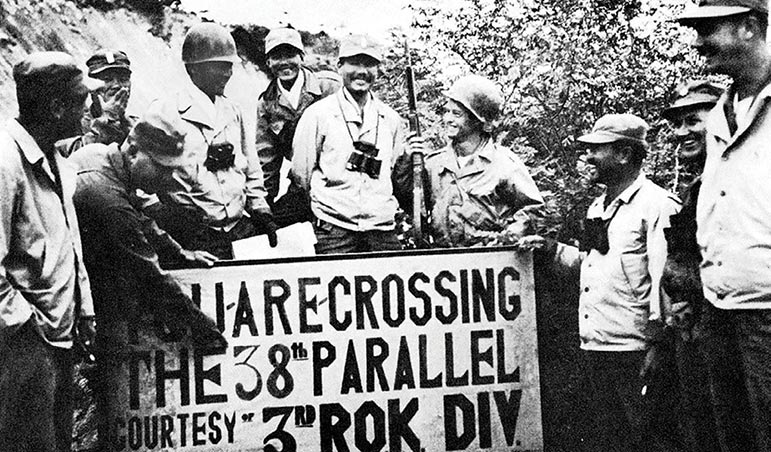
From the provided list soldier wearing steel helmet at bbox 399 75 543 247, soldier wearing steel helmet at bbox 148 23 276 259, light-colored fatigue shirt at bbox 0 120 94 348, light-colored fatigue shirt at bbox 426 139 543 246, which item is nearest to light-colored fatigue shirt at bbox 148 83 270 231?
soldier wearing steel helmet at bbox 148 23 276 259

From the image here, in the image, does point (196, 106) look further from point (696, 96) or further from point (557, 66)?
point (696, 96)

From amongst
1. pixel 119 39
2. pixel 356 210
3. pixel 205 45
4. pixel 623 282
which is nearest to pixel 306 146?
pixel 356 210

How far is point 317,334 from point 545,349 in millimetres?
1245

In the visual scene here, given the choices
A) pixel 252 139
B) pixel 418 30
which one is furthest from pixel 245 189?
pixel 418 30

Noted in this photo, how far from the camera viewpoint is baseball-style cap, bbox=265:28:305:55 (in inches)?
206

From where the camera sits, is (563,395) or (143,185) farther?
(563,395)

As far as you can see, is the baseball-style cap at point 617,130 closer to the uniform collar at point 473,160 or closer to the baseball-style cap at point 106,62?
the uniform collar at point 473,160

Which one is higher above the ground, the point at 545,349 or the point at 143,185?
the point at 143,185

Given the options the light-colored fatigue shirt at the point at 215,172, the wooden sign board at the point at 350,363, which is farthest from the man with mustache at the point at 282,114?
the wooden sign board at the point at 350,363

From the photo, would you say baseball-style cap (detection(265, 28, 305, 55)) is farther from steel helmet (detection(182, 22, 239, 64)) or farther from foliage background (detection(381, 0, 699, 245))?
foliage background (detection(381, 0, 699, 245))

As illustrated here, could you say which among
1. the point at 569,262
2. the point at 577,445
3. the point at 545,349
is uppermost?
the point at 569,262

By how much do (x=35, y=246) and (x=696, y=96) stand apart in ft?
10.9

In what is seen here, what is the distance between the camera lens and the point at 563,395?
5.30 meters

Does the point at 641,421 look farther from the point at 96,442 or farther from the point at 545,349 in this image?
the point at 96,442
